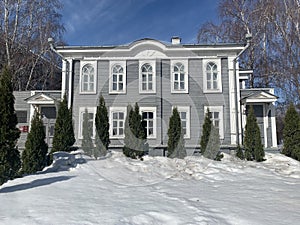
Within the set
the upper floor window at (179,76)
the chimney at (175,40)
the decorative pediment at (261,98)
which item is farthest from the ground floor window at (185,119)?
the chimney at (175,40)

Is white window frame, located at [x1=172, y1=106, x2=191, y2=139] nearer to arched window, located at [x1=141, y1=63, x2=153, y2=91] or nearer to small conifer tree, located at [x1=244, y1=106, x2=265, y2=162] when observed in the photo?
arched window, located at [x1=141, y1=63, x2=153, y2=91]

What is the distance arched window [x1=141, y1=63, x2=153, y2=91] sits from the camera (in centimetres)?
1227

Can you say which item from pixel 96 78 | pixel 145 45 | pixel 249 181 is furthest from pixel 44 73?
pixel 249 181

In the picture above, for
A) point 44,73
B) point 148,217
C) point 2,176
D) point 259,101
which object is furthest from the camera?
point 44,73

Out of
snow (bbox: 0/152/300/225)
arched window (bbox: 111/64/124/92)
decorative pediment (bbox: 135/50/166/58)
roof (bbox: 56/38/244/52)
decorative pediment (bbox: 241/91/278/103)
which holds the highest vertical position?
roof (bbox: 56/38/244/52)

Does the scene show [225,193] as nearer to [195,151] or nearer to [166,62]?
[195,151]

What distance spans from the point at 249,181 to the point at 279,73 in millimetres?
12867

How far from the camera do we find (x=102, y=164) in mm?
8227

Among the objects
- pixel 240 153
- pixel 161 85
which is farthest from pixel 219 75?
pixel 240 153

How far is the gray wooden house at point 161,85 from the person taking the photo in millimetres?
11945

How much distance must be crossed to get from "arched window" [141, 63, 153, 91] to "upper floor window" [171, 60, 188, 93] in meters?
0.99

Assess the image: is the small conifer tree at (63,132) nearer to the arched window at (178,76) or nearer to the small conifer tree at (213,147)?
the small conifer tree at (213,147)

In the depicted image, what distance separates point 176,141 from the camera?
32.7ft

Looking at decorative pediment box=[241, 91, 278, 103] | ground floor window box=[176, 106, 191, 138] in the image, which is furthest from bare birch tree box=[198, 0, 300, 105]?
ground floor window box=[176, 106, 191, 138]
